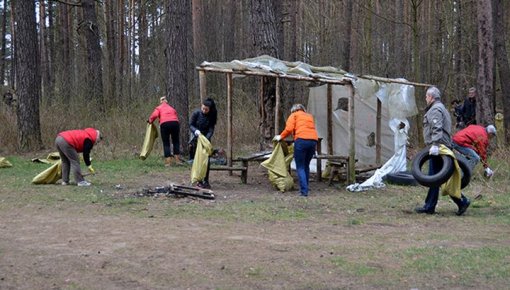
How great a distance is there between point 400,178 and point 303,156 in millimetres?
2634

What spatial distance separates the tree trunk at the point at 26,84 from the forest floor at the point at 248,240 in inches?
299

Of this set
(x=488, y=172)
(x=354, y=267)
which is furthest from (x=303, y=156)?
(x=354, y=267)

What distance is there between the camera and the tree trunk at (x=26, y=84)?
19.5 meters

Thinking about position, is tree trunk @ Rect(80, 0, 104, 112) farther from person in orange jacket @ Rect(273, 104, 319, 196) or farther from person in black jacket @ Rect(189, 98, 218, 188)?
person in orange jacket @ Rect(273, 104, 319, 196)

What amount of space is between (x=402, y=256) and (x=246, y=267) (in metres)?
1.69

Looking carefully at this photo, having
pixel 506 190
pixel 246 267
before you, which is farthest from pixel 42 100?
pixel 246 267

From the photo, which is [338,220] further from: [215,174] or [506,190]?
[215,174]

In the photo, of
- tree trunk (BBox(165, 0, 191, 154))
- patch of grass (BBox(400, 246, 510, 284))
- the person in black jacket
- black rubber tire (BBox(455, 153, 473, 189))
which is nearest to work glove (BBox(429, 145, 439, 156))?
black rubber tire (BBox(455, 153, 473, 189))

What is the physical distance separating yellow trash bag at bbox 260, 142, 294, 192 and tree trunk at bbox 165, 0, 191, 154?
583 cm

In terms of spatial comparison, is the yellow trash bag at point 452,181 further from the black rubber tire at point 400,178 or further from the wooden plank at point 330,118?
the wooden plank at point 330,118

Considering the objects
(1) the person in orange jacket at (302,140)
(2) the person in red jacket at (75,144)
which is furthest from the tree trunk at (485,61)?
(2) the person in red jacket at (75,144)

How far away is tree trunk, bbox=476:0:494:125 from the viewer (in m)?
16.8

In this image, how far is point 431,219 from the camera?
9523 millimetres

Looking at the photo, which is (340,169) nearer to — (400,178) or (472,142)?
(400,178)
